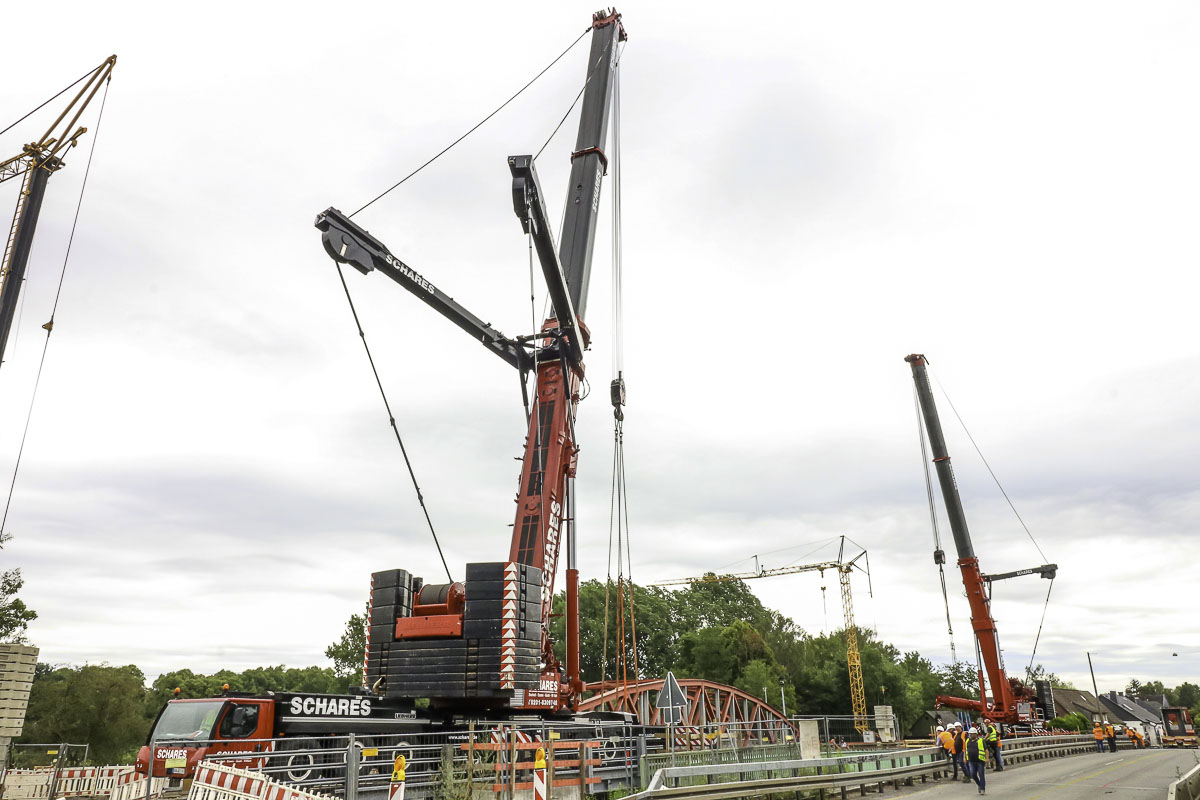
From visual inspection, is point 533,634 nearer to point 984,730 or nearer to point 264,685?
point 984,730

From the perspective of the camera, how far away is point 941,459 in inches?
1724

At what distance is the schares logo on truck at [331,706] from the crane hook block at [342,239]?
8.76m

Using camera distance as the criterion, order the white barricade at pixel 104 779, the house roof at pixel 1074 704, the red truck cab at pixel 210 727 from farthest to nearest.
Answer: the house roof at pixel 1074 704, the white barricade at pixel 104 779, the red truck cab at pixel 210 727

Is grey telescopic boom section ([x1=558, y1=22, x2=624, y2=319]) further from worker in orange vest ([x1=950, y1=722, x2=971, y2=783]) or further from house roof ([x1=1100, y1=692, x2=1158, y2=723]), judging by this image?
house roof ([x1=1100, y1=692, x2=1158, y2=723])

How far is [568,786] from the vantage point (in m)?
14.6

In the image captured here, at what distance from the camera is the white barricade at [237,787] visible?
31.4 feet

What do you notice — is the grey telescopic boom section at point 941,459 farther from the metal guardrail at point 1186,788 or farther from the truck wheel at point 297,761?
the truck wheel at point 297,761

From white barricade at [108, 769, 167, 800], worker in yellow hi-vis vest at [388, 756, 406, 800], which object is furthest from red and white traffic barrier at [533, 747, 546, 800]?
white barricade at [108, 769, 167, 800]

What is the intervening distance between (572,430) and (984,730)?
17.3 m

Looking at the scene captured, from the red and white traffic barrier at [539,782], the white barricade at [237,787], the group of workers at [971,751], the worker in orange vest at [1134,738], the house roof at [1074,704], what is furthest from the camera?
the house roof at [1074,704]

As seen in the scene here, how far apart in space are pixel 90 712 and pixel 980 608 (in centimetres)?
4438

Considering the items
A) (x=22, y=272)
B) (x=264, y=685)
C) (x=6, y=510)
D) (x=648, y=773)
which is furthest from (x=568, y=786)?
(x=264, y=685)

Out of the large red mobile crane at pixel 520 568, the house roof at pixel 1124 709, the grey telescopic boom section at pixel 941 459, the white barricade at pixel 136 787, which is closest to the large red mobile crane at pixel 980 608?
the grey telescopic boom section at pixel 941 459

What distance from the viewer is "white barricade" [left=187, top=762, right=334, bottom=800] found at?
9578 millimetres
